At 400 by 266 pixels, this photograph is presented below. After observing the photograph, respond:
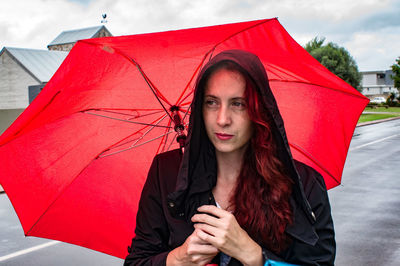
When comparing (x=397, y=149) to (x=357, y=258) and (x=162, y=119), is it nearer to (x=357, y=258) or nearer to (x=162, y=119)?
(x=357, y=258)

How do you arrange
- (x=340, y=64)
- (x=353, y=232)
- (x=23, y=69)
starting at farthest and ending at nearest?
(x=340, y=64) → (x=23, y=69) → (x=353, y=232)

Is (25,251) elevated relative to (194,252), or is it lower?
lower

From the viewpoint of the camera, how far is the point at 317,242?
5.37 ft

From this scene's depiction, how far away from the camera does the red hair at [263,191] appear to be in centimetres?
161

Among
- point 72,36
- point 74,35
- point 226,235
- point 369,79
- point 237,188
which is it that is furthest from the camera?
point 369,79

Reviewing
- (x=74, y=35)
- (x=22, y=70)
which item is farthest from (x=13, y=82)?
(x=74, y=35)

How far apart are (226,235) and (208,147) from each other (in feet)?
1.38

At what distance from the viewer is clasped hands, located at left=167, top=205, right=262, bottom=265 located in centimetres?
147

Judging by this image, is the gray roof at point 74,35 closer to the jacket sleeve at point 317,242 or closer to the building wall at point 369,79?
the jacket sleeve at point 317,242

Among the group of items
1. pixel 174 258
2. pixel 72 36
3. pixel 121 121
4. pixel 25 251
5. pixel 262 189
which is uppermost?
pixel 72 36

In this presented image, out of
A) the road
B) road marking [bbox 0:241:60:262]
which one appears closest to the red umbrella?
the road

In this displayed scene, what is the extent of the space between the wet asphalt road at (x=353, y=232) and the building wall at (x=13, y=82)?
1480 inches

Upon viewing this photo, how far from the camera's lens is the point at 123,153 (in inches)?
102

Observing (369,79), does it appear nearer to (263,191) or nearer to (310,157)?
(310,157)
